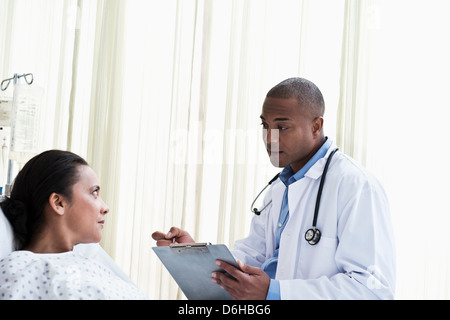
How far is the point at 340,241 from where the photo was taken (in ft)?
5.43

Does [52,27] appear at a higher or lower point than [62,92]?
higher

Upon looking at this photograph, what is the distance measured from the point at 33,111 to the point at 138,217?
0.85 metres

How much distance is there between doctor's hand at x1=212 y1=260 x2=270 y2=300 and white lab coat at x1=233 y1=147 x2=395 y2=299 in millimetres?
73

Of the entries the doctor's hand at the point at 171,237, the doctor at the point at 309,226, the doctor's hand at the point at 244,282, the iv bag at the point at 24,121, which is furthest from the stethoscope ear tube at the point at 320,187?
the iv bag at the point at 24,121

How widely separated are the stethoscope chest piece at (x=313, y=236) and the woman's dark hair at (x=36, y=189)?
29.6 inches

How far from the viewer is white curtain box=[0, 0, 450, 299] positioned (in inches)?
94.3

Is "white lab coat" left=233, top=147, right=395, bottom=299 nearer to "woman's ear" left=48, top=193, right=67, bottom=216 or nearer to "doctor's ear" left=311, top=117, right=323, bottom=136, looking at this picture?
"doctor's ear" left=311, top=117, right=323, bottom=136

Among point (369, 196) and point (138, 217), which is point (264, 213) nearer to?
point (369, 196)

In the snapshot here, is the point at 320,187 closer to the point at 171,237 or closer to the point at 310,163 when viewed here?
the point at 310,163

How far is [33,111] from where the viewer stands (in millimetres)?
2334

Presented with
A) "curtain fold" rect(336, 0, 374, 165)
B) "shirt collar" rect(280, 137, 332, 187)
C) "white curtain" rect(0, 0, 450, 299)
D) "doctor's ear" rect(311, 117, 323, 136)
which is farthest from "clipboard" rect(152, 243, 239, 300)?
"curtain fold" rect(336, 0, 374, 165)

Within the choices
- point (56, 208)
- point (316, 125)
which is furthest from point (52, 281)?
point (316, 125)

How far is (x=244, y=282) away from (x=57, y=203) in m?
0.60

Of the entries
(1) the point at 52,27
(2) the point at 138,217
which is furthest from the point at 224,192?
(1) the point at 52,27
